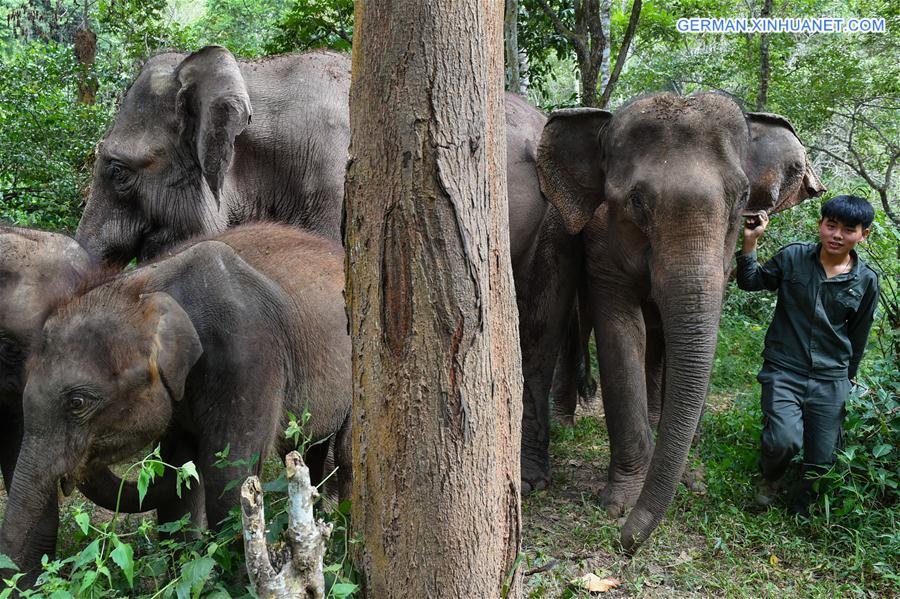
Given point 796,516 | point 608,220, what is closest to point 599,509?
point 796,516

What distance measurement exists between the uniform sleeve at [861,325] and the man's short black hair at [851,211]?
1.21 feet

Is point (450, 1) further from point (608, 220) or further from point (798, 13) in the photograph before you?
point (798, 13)

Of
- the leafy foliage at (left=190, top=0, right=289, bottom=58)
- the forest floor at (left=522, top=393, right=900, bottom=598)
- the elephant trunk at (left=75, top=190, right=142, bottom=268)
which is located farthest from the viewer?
the leafy foliage at (left=190, top=0, right=289, bottom=58)

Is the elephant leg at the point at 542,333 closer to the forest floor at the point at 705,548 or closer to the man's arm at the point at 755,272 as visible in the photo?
the forest floor at the point at 705,548

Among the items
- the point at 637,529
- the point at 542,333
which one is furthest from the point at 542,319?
the point at 637,529

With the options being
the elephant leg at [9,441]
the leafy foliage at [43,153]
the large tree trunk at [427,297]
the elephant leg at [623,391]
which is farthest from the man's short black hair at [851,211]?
the leafy foliage at [43,153]

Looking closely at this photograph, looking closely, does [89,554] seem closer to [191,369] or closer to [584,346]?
[191,369]

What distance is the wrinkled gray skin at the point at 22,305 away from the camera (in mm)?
3736

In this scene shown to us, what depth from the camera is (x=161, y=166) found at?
200 inches

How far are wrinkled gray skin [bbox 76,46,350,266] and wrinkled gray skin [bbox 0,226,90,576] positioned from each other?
3.43 feet

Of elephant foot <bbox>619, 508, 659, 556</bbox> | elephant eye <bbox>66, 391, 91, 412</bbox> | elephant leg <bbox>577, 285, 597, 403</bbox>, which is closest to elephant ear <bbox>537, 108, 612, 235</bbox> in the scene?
elephant leg <bbox>577, 285, 597, 403</bbox>

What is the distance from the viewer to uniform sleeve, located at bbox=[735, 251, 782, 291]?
5254 millimetres

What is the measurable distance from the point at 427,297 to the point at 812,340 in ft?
10.7

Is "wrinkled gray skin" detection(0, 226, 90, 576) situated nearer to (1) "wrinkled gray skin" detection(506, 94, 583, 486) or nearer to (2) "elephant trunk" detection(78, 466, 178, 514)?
(2) "elephant trunk" detection(78, 466, 178, 514)
